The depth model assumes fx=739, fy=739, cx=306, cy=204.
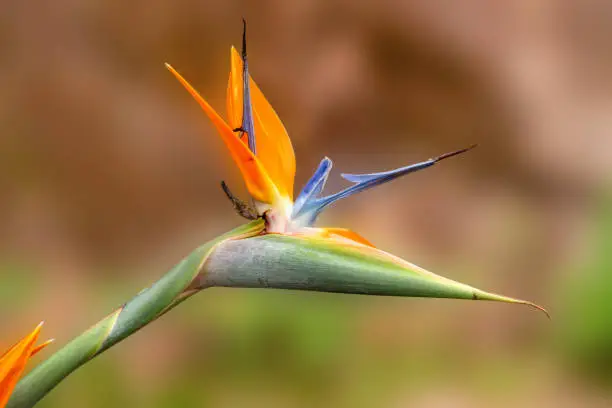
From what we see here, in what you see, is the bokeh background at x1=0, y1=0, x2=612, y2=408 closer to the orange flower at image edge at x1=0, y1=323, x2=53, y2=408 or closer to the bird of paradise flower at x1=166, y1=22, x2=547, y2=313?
the bird of paradise flower at x1=166, y1=22, x2=547, y2=313

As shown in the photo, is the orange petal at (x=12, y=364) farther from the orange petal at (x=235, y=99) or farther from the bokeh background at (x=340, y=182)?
the bokeh background at (x=340, y=182)

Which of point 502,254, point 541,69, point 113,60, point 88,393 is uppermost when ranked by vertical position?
point 113,60

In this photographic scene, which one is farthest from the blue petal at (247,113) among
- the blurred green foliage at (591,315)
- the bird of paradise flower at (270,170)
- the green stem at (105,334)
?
the blurred green foliage at (591,315)

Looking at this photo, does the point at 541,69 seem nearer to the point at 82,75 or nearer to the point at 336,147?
the point at 336,147

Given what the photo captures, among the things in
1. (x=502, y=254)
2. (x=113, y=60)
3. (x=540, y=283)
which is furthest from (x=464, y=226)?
(x=113, y=60)

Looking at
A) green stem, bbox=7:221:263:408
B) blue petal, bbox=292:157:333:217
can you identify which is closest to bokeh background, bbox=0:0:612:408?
blue petal, bbox=292:157:333:217
